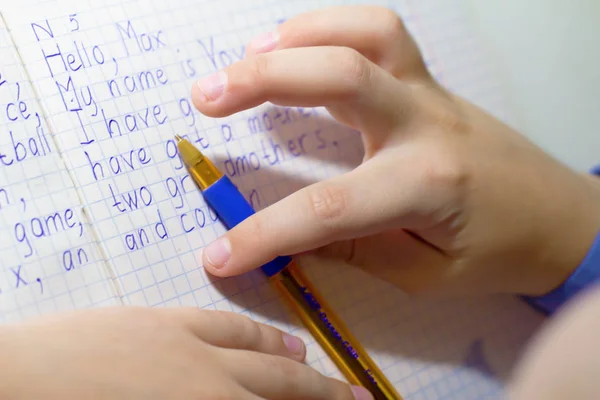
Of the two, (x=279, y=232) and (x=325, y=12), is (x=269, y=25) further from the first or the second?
(x=279, y=232)

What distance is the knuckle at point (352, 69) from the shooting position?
438 mm

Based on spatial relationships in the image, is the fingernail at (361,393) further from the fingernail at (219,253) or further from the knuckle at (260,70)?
the knuckle at (260,70)

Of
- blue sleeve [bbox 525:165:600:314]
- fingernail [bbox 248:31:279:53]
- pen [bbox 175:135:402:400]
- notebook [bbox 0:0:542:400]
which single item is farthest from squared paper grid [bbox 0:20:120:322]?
blue sleeve [bbox 525:165:600:314]

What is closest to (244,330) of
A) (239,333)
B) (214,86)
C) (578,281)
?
(239,333)

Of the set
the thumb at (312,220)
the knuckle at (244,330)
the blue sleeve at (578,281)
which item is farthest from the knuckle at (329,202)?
the blue sleeve at (578,281)

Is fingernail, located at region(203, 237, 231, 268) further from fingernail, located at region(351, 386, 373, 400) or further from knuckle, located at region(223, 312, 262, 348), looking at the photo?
fingernail, located at region(351, 386, 373, 400)

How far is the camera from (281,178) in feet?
1.62

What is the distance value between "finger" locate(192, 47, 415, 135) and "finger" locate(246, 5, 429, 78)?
0.17 ft

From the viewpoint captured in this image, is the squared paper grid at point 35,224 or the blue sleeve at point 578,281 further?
the blue sleeve at point 578,281

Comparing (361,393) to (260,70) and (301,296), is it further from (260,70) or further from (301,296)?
(260,70)

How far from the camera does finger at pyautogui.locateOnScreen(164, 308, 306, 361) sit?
395mm

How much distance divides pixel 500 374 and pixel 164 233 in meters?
0.38

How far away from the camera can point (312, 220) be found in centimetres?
42

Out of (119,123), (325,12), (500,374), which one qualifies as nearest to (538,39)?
(325,12)
